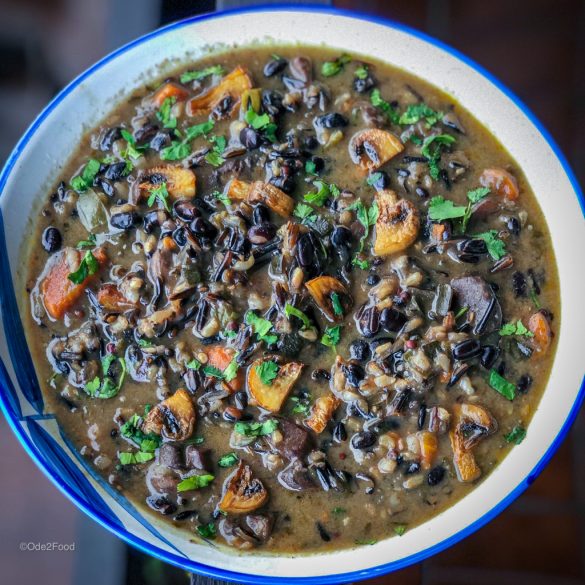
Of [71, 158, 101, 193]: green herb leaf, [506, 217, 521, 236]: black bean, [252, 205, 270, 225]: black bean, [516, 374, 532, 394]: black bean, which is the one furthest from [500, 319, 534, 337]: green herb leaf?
[71, 158, 101, 193]: green herb leaf

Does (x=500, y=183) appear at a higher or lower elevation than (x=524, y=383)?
higher

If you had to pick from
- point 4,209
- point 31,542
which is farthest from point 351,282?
point 31,542

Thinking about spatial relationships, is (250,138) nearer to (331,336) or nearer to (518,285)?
(331,336)

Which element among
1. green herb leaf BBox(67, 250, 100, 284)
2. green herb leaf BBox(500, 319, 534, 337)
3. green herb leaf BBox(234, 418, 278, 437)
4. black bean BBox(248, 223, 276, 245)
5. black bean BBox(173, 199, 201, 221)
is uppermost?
black bean BBox(173, 199, 201, 221)

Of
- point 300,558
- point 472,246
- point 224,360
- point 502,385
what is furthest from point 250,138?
point 300,558

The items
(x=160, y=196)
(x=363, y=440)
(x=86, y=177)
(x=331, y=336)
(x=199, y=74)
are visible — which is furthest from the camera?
(x=199, y=74)

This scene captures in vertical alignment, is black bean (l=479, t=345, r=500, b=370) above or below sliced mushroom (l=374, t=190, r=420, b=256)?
below

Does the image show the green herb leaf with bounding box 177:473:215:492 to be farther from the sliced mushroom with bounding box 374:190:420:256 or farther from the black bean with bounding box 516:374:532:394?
the black bean with bounding box 516:374:532:394
